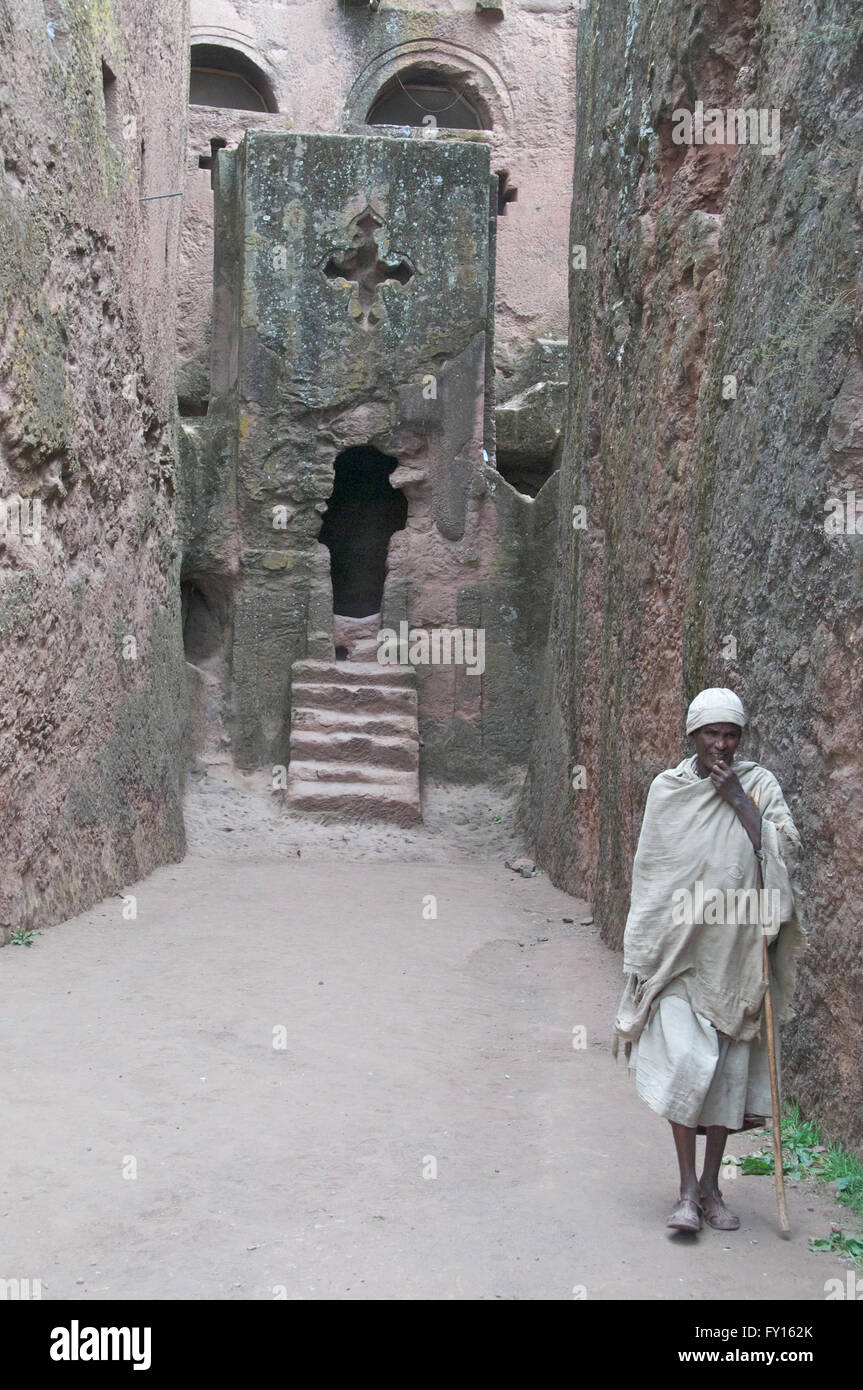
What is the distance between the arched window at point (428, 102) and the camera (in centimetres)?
1712

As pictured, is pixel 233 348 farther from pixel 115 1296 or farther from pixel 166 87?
pixel 115 1296

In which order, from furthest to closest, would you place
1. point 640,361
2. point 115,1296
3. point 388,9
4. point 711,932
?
point 388,9, point 640,361, point 711,932, point 115,1296

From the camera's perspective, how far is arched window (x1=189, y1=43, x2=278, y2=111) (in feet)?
55.8

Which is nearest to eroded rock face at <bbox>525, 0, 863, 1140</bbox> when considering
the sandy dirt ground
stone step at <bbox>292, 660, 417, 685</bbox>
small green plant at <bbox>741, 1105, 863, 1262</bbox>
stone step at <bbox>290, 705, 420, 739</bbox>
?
small green plant at <bbox>741, 1105, 863, 1262</bbox>

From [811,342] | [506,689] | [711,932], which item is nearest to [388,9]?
[506,689]

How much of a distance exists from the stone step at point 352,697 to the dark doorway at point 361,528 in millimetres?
2094

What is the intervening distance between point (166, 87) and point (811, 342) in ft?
22.9

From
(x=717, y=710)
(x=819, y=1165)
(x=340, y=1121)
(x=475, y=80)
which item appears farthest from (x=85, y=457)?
(x=475, y=80)

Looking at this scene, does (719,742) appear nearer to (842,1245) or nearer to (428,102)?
(842,1245)

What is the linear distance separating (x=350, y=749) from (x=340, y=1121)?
6530mm

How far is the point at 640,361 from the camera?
715 centimetres

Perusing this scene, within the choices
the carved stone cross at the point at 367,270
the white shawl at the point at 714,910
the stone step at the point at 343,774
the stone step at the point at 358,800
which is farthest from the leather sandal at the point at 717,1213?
the carved stone cross at the point at 367,270

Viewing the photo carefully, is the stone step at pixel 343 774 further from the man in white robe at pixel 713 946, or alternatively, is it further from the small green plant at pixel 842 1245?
the small green plant at pixel 842 1245

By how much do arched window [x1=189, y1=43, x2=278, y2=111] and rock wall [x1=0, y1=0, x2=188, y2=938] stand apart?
7.69 m
